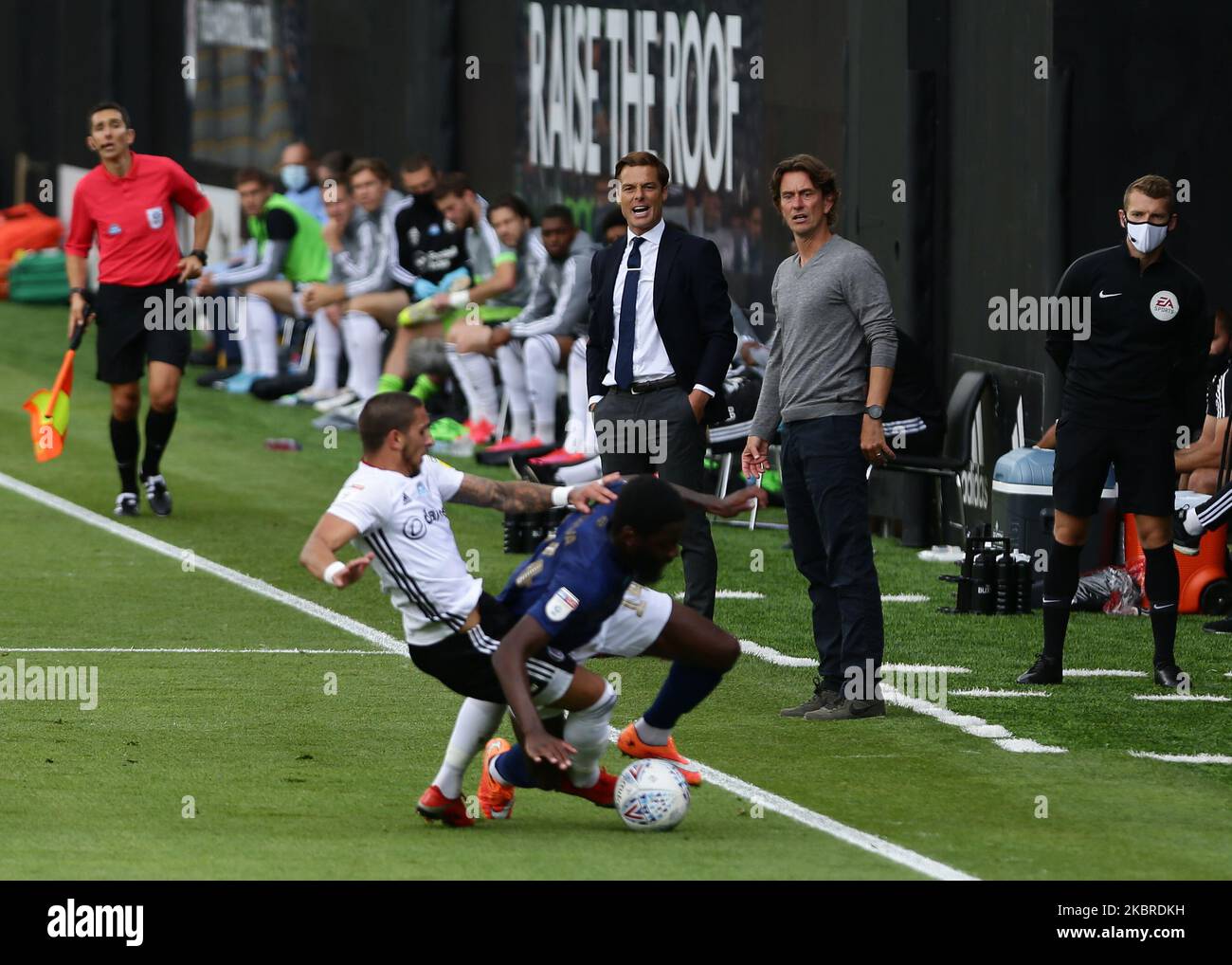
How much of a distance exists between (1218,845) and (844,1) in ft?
32.0

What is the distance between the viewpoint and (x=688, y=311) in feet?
36.2

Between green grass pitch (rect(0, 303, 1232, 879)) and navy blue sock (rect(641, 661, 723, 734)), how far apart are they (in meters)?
0.29

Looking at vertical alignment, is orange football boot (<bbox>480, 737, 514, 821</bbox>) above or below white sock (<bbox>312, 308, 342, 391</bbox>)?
below

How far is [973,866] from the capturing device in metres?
7.27

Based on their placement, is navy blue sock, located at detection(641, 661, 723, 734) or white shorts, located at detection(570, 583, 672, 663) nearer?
white shorts, located at detection(570, 583, 672, 663)

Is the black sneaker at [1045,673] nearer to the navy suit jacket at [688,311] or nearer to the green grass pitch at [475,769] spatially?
the green grass pitch at [475,769]

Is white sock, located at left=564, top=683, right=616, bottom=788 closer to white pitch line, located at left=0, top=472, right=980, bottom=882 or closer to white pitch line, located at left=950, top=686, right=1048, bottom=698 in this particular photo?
white pitch line, located at left=0, top=472, right=980, bottom=882

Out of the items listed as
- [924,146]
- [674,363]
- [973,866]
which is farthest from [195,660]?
[924,146]

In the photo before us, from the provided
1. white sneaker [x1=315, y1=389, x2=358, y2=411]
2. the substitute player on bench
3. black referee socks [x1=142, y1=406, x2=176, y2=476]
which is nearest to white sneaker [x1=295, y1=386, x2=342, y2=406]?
white sneaker [x1=315, y1=389, x2=358, y2=411]

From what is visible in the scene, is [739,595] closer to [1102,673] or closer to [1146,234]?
[1102,673]

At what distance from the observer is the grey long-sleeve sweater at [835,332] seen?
31.7 feet

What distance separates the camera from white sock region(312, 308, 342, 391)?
21594 mm
